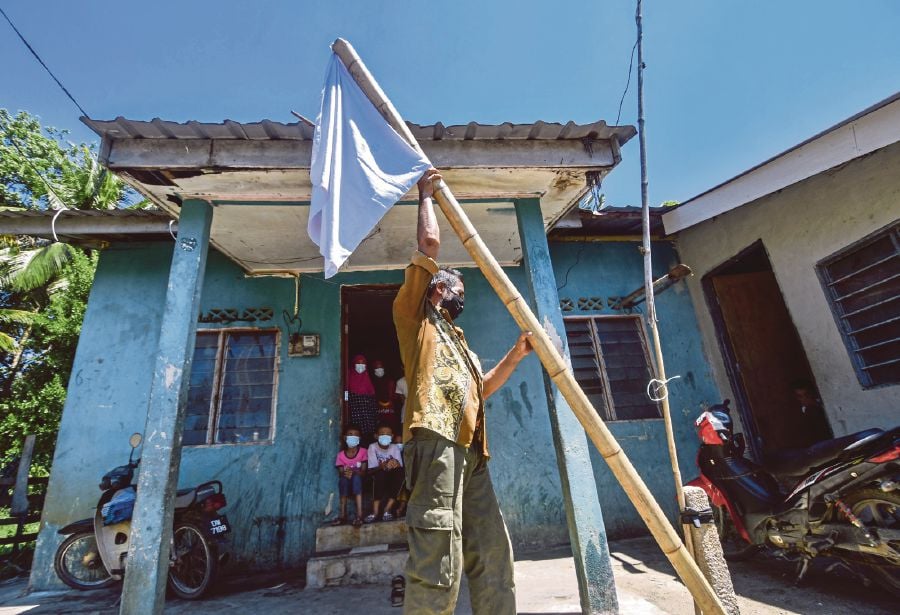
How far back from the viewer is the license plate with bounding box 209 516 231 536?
156 inches

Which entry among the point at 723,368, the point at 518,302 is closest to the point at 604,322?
the point at 723,368

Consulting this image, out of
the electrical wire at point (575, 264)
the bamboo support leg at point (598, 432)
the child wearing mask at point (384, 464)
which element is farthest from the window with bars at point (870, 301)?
the child wearing mask at point (384, 464)

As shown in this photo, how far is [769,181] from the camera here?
4160 millimetres

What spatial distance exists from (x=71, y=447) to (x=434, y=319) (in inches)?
187

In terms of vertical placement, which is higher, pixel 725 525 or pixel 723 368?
pixel 723 368

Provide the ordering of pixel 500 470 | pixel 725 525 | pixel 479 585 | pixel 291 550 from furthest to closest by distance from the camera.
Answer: pixel 500 470, pixel 291 550, pixel 725 525, pixel 479 585

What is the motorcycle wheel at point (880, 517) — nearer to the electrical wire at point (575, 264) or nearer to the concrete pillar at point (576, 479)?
the concrete pillar at point (576, 479)

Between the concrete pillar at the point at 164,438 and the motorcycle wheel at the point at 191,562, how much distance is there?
1201mm

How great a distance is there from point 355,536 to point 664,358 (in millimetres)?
4244

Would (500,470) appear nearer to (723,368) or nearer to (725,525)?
(725,525)

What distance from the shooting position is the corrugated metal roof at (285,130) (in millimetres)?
3146

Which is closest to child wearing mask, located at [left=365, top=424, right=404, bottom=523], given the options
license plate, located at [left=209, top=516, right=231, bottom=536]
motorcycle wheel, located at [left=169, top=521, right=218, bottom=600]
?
license plate, located at [left=209, top=516, right=231, bottom=536]

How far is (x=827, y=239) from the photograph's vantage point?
4.35 metres

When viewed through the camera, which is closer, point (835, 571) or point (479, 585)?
point (479, 585)
